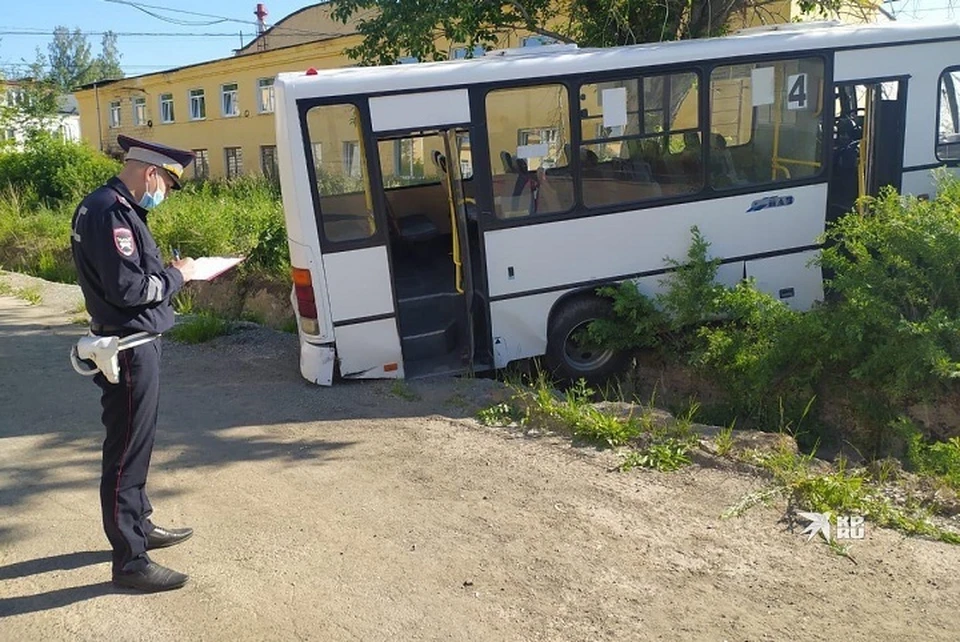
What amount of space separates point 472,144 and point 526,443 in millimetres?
2700

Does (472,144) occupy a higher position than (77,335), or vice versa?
(472,144)

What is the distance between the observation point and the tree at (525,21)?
33.2 feet

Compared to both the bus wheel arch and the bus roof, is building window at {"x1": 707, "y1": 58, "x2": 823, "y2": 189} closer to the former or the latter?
the bus roof

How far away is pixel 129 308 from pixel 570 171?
4.52 m

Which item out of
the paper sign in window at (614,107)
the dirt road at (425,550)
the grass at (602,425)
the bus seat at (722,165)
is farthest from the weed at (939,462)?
the paper sign in window at (614,107)

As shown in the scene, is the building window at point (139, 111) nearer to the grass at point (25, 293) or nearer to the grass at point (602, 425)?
the grass at point (25, 293)

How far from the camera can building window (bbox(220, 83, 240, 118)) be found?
3360 centimetres

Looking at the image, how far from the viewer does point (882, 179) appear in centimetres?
811

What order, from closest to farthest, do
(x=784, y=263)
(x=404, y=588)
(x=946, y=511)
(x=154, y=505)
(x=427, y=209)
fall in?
(x=404, y=588) < (x=946, y=511) < (x=154, y=505) < (x=784, y=263) < (x=427, y=209)

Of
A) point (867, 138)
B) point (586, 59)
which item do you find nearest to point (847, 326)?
point (867, 138)

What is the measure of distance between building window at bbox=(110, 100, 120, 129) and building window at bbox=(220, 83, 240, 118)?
1087 centimetres

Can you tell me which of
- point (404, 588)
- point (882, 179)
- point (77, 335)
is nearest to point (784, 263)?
point (882, 179)

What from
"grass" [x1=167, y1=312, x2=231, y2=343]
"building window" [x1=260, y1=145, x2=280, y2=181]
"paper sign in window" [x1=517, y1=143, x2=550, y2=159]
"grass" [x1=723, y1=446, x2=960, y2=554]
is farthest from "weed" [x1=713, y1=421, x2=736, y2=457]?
→ "building window" [x1=260, y1=145, x2=280, y2=181]

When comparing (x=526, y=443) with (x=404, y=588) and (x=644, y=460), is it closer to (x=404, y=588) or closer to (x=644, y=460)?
(x=644, y=460)
